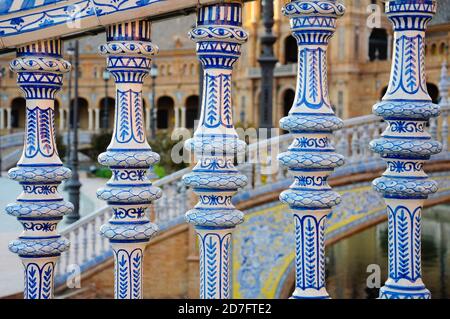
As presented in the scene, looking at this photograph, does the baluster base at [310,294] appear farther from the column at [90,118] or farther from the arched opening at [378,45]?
the column at [90,118]

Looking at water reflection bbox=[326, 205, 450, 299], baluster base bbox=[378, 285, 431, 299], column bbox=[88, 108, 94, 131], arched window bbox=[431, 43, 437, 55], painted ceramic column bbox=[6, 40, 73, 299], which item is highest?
arched window bbox=[431, 43, 437, 55]

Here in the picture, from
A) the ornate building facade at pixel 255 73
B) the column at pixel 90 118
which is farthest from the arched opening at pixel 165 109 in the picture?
the column at pixel 90 118

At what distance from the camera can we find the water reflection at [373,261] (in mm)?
13129

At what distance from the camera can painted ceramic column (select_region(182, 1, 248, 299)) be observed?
287 cm

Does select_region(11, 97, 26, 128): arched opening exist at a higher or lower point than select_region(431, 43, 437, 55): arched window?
lower

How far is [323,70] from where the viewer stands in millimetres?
2838

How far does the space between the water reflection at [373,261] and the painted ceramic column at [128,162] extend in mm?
9811

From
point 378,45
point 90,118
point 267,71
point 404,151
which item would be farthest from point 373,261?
point 90,118

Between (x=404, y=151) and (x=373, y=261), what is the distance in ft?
42.6

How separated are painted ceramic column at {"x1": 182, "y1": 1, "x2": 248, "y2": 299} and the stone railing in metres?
6.48

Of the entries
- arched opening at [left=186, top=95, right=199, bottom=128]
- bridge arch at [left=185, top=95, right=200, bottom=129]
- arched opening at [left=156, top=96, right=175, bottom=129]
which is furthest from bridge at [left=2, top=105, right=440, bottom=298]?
arched opening at [left=156, top=96, right=175, bottom=129]

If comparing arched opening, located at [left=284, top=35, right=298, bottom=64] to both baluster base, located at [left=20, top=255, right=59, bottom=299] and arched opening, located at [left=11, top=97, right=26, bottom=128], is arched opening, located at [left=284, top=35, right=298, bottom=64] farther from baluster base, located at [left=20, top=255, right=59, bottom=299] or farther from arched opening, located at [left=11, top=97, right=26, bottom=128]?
baluster base, located at [left=20, top=255, right=59, bottom=299]
